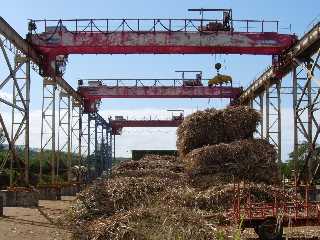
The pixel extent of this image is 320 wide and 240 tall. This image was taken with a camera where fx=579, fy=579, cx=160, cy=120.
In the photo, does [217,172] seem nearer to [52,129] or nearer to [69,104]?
[52,129]

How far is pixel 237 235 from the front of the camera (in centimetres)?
514

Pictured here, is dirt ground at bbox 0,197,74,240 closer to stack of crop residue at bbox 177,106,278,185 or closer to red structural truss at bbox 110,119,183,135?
stack of crop residue at bbox 177,106,278,185

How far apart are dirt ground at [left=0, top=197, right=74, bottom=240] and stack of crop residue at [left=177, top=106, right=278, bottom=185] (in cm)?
475

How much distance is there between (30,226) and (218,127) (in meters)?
8.69

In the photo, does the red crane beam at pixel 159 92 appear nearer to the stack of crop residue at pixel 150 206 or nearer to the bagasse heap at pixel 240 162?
the bagasse heap at pixel 240 162

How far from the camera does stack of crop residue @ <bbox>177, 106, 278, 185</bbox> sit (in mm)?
18047

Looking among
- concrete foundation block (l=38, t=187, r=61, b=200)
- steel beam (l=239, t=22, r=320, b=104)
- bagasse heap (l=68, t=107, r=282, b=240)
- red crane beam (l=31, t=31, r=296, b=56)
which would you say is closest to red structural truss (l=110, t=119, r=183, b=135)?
steel beam (l=239, t=22, r=320, b=104)

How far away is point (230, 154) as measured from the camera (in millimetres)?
18453

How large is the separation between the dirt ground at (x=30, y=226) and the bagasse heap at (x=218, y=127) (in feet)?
19.4

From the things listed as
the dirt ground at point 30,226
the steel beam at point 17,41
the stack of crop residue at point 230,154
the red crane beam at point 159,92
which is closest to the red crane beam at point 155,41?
the steel beam at point 17,41

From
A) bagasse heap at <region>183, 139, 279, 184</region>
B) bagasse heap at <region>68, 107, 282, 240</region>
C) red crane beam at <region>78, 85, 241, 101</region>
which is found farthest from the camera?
red crane beam at <region>78, 85, 241, 101</region>

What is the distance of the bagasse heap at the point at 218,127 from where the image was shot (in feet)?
72.2

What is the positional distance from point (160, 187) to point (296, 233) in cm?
396

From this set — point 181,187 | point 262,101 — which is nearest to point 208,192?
point 181,187
